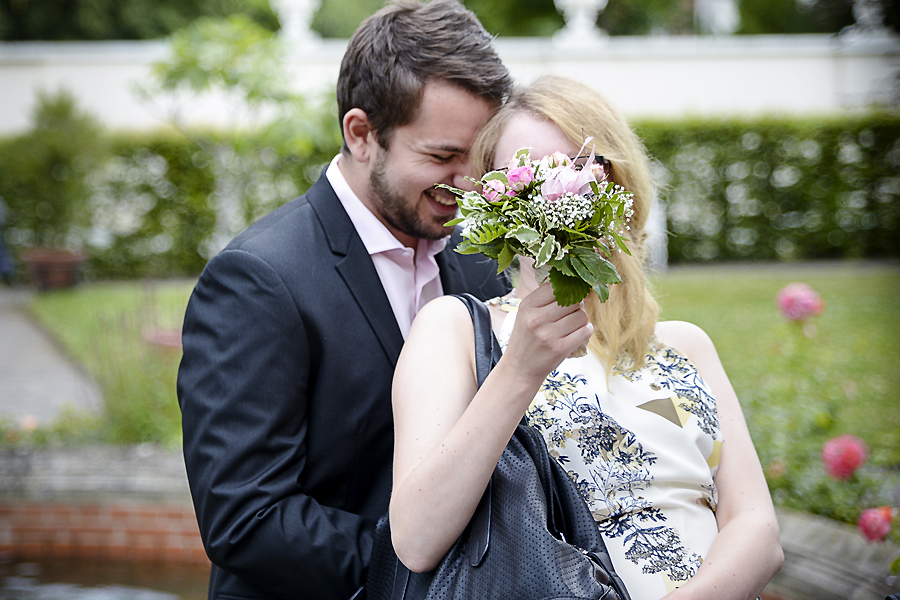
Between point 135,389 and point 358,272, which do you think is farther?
point 135,389

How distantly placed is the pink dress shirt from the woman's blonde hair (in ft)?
1.08

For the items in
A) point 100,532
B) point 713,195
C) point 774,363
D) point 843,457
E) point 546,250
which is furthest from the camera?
point 713,195

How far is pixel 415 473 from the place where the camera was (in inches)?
56.5

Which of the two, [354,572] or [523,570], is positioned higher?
[523,570]

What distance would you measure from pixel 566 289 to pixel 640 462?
594 mm

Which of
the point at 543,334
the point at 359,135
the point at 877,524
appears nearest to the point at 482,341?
the point at 543,334

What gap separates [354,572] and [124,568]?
8.89 ft

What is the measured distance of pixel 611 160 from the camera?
1891 mm

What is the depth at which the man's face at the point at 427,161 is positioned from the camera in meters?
2.03

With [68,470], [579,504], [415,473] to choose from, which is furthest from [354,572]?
[68,470]

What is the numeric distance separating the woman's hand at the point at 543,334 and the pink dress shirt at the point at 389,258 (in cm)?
67

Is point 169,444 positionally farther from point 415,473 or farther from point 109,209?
point 109,209

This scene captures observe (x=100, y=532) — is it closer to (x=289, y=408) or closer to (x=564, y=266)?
(x=289, y=408)

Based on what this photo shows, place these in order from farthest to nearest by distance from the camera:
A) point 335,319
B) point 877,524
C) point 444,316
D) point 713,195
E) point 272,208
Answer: point 713,195, point 272,208, point 877,524, point 335,319, point 444,316
